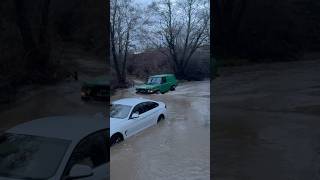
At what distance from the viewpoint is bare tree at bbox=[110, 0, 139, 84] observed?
7.77 m

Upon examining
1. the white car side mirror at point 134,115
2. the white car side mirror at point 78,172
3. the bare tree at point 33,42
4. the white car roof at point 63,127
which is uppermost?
the bare tree at point 33,42

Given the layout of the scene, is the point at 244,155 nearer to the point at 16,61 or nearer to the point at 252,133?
the point at 252,133

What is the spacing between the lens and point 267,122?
7668 mm

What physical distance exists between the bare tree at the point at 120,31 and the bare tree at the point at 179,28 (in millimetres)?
263

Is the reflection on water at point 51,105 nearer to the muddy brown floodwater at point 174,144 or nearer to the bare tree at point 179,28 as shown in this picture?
the muddy brown floodwater at point 174,144

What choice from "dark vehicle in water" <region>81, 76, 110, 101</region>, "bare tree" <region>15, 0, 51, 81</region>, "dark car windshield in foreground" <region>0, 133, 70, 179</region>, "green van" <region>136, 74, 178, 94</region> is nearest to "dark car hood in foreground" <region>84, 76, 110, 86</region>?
"dark vehicle in water" <region>81, 76, 110, 101</region>

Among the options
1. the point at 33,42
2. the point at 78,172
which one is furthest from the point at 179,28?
the point at 78,172

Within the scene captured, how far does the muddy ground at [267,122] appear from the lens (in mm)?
7438

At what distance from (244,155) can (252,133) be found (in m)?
0.33

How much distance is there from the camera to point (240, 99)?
309 inches

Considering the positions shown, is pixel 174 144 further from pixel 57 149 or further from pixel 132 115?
pixel 57 149

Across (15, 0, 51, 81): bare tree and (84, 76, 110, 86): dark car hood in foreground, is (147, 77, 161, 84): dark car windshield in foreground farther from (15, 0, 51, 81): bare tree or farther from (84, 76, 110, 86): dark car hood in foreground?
(15, 0, 51, 81): bare tree

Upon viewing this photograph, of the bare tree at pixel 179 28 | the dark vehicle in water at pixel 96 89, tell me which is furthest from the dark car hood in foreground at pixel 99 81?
the bare tree at pixel 179 28

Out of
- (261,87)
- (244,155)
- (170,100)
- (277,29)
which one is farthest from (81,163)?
(277,29)
